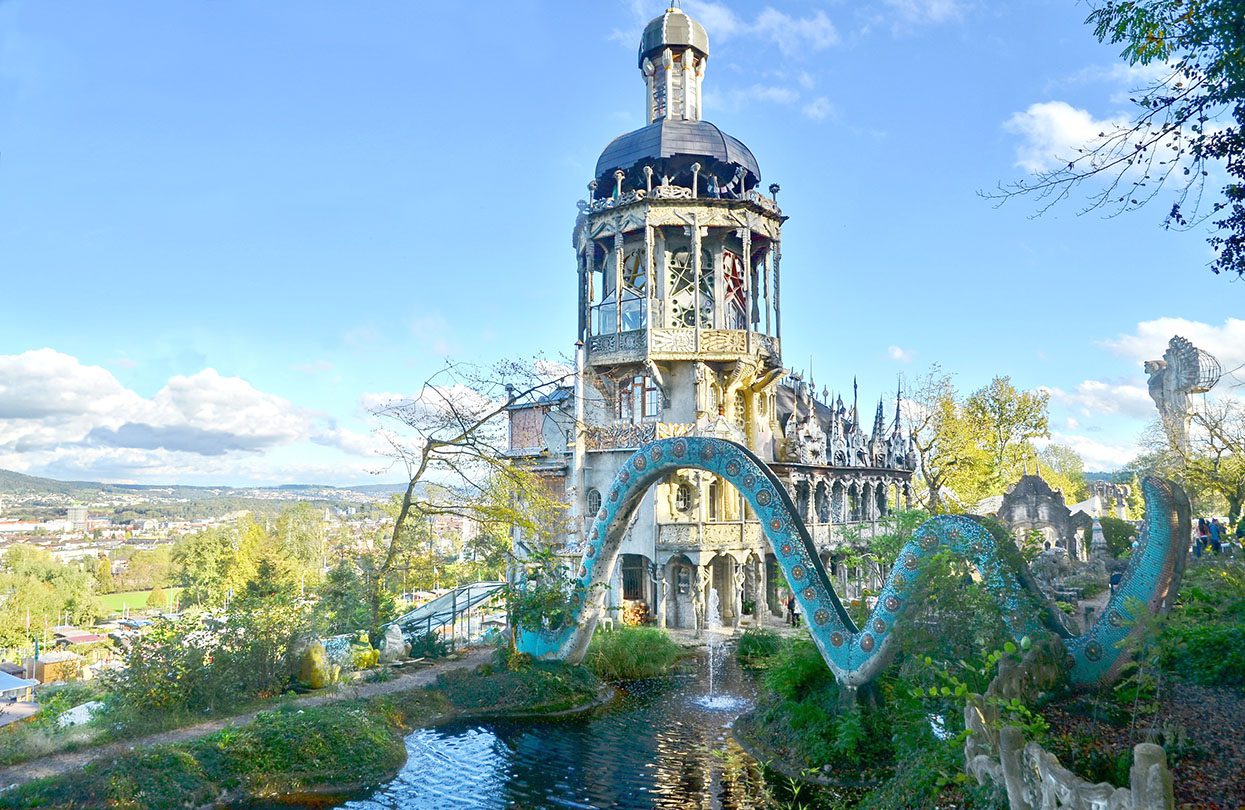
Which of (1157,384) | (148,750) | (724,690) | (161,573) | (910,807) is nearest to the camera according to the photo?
(910,807)

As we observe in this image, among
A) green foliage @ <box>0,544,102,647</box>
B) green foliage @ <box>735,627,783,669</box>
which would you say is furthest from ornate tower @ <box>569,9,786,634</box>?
green foliage @ <box>0,544,102,647</box>

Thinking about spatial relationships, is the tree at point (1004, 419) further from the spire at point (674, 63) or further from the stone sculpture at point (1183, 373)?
the spire at point (674, 63)

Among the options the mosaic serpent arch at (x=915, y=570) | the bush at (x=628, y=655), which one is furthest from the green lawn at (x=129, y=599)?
the mosaic serpent arch at (x=915, y=570)

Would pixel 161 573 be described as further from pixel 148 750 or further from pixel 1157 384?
pixel 1157 384

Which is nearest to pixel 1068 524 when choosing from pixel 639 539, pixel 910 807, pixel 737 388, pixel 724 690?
pixel 737 388

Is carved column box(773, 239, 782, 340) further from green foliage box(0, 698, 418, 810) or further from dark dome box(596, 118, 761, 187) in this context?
green foliage box(0, 698, 418, 810)

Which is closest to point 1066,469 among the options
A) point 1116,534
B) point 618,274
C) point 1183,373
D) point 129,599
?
point 1183,373

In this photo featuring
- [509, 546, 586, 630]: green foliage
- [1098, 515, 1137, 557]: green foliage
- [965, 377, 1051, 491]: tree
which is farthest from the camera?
[965, 377, 1051, 491]: tree
